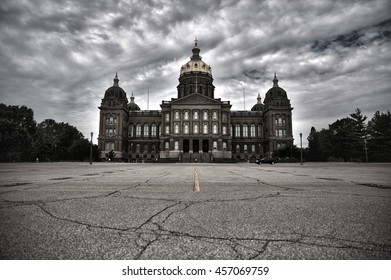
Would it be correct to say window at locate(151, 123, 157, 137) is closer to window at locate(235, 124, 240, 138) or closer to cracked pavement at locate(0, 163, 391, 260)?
window at locate(235, 124, 240, 138)

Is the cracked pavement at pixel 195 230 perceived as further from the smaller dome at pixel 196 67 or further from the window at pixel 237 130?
the window at pixel 237 130

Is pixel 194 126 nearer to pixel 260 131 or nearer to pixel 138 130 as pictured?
pixel 138 130

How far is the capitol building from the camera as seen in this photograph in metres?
65.1

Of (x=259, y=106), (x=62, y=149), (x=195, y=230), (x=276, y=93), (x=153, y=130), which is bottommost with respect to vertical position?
(x=195, y=230)

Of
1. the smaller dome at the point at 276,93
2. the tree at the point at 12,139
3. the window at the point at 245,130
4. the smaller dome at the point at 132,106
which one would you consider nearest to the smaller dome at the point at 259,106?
the smaller dome at the point at 276,93

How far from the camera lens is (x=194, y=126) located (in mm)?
65875

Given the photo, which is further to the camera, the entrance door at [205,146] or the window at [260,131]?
the window at [260,131]

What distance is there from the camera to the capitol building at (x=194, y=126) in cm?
6506

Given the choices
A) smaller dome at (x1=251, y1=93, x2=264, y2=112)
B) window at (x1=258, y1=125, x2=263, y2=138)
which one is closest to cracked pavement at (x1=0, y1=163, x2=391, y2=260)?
window at (x1=258, y1=125, x2=263, y2=138)

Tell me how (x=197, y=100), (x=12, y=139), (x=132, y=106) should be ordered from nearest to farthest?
(x=12, y=139) → (x=197, y=100) → (x=132, y=106)

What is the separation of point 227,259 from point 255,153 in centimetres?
7884

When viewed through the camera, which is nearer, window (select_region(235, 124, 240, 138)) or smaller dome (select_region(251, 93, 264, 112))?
window (select_region(235, 124, 240, 138))

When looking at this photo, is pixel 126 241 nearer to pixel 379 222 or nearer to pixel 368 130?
pixel 379 222

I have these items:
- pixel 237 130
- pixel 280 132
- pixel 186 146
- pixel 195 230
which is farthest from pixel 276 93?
pixel 195 230
